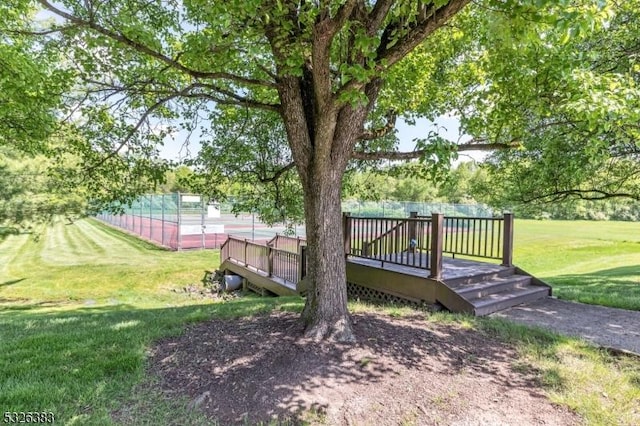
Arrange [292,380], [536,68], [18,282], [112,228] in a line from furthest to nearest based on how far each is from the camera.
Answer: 1. [112,228]
2. [18,282]
3. [536,68]
4. [292,380]

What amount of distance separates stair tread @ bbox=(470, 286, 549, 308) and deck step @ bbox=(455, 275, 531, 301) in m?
0.07

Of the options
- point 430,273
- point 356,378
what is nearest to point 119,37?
point 356,378

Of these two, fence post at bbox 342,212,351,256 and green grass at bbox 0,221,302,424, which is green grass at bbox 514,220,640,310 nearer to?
fence post at bbox 342,212,351,256

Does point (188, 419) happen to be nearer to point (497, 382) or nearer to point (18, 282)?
point (497, 382)

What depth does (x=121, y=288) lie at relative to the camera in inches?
410

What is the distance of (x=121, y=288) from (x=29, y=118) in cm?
617

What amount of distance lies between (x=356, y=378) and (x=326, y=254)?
1.26 metres

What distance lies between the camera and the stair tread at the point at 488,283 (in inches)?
210

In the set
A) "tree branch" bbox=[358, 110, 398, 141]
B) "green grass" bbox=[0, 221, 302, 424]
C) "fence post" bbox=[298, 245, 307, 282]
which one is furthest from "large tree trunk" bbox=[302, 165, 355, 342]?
"fence post" bbox=[298, 245, 307, 282]

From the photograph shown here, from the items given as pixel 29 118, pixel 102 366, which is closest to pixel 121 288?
pixel 29 118

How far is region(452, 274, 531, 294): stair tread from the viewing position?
5.33m

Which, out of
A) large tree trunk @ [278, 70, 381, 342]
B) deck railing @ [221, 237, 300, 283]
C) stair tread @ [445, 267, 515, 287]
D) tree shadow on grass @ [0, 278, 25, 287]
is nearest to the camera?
large tree trunk @ [278, 70, 381, 342]

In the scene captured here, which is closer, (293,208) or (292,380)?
(292,380)

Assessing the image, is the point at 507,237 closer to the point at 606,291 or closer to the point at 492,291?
the point at 492,291
